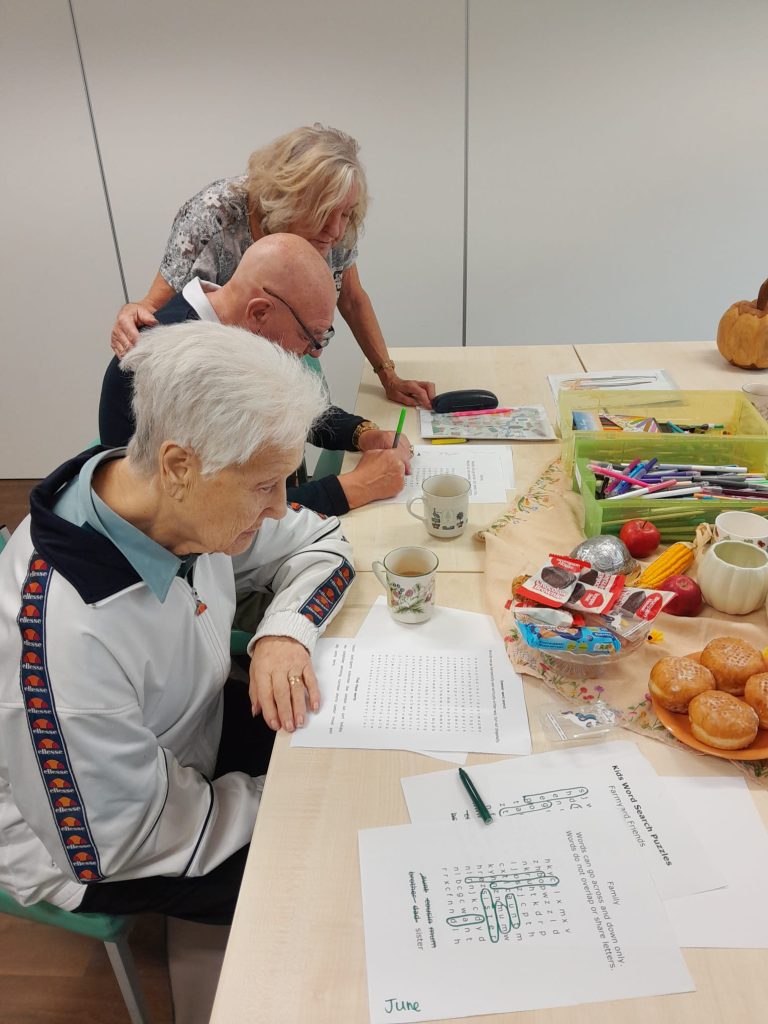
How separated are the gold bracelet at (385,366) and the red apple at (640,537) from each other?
101cm

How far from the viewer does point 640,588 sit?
3.69 feet

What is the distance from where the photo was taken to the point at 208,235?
1866mm

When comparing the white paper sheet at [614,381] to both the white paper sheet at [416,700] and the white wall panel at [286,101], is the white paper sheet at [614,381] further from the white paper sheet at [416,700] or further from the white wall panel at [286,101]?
the white wall panel at [286,101]

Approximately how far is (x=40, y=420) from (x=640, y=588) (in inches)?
122

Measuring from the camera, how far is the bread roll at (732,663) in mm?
942

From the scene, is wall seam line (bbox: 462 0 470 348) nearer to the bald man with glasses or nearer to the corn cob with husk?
the bald man with glasses

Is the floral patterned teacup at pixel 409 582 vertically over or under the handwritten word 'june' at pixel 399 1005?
over

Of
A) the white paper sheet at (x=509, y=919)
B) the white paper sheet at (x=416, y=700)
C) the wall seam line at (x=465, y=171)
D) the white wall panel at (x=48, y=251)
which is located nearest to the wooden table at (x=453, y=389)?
the white paper sheet at (x=416, y=700)

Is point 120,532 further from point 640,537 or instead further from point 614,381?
point 614,381

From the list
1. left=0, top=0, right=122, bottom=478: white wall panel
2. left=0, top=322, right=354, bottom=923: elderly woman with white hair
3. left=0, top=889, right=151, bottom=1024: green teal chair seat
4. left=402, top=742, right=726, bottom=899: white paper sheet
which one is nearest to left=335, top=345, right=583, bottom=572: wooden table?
left=0, top=322, right=354, bottom=923: elderly woman with white hair

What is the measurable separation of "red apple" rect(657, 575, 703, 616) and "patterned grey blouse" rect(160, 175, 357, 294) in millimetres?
1346

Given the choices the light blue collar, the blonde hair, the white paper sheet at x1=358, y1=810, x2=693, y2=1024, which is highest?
the blonde hair

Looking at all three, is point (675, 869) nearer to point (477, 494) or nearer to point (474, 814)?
point (474, 814)

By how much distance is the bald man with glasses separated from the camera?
148 cm
